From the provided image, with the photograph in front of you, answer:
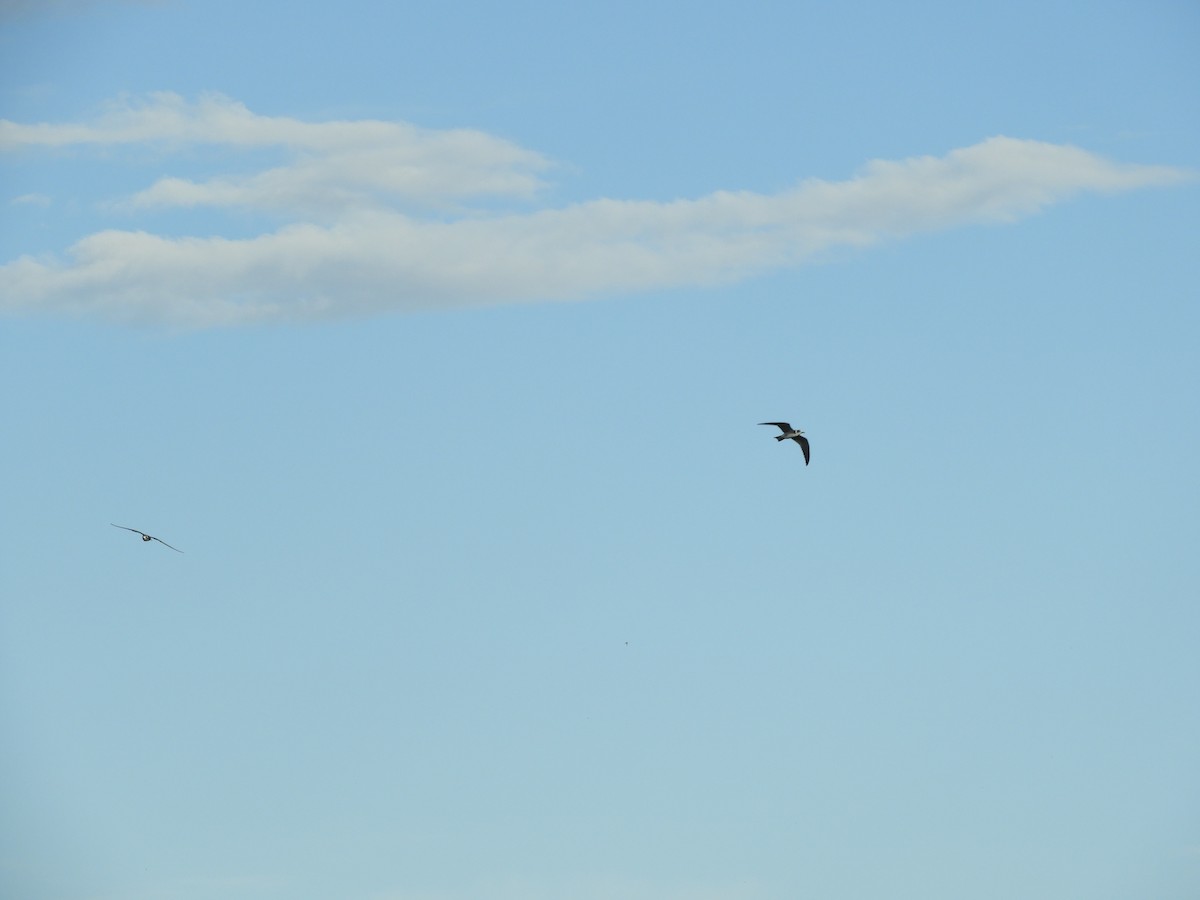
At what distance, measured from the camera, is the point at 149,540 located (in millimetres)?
118812

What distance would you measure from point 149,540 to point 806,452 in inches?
2416

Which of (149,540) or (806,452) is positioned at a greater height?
(806,452)

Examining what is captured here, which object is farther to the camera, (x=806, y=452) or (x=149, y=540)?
(x=149, y=540)

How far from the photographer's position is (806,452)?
104m
